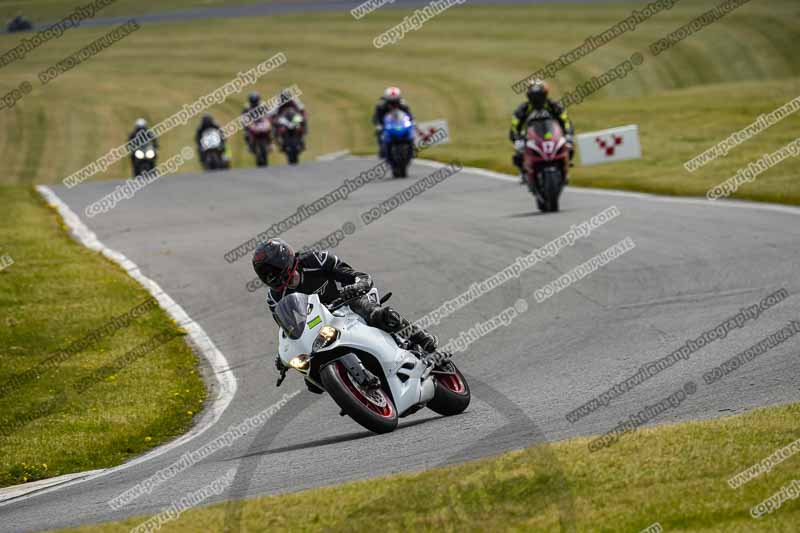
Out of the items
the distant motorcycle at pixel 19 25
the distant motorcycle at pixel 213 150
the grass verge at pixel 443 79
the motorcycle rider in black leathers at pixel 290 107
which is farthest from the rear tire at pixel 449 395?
the distant motorcycle at pixel 19 25

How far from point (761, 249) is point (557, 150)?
488cm

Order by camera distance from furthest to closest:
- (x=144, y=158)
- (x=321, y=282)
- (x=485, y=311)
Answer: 1. (x=144, y=158)
2. (x=485, y=311)
3. (x=321, y=282)

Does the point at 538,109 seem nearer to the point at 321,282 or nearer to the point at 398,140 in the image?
the point at 398,140

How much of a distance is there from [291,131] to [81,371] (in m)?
22.7

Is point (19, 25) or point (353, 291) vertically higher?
point (19, 25)

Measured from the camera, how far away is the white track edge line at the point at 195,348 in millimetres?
9398

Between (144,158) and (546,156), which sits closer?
(546,156)

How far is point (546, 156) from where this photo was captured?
765 inches

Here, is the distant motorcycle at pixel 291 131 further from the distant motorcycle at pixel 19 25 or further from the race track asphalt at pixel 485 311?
the distant motorcycle at pixel 19 25

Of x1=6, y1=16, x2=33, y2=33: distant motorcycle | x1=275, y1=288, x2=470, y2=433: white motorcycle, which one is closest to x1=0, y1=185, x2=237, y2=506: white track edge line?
x1=275, y1=288, x2=470, y2=433: white motorcycle

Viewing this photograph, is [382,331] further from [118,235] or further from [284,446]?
[118,235]

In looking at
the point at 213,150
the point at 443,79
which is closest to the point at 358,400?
the point at 213,150

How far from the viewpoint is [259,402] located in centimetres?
1101

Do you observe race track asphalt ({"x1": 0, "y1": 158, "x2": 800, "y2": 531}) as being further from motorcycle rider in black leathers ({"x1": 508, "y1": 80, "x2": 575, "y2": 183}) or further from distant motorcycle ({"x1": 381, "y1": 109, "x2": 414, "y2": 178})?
distant motorcycle ({"x1": 381, "y1": 109, "x2": 414, "y2": 178})
